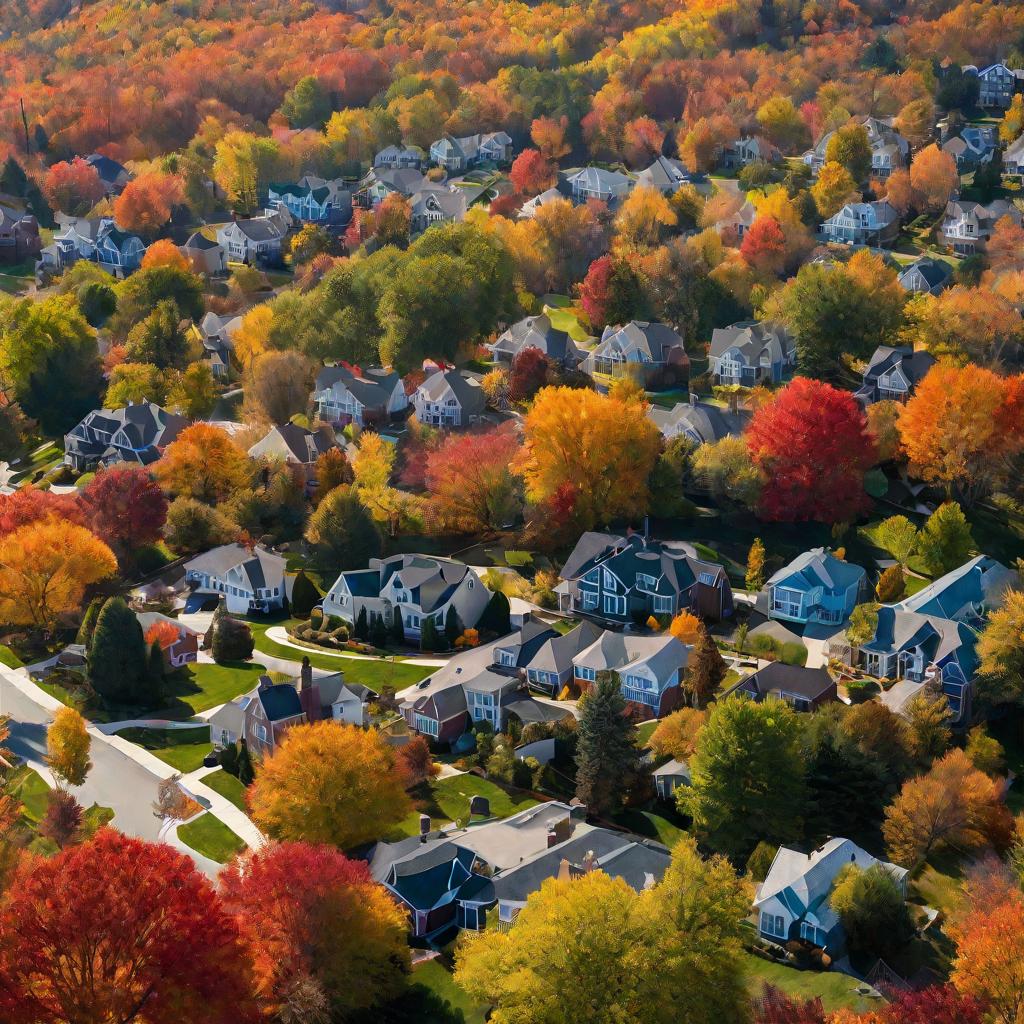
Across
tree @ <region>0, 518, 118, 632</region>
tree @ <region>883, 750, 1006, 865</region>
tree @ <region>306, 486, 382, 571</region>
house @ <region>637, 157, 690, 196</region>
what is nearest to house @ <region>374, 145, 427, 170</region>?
house @ <region>637, 157, 690, 196</region>

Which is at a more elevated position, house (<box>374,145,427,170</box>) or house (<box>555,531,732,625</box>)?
house (<box>555,531,732,625</box>)

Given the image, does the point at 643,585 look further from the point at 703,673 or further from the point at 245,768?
the point at 245,768

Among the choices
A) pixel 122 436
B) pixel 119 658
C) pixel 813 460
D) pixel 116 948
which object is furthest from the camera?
pixel 122 436

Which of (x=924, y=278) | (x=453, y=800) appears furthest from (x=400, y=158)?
(x=453, y=800)

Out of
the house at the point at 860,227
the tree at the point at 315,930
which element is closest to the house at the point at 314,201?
the house at the point at 860,227

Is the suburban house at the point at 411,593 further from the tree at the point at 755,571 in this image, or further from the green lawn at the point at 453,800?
the green lawn at the point at 453,800

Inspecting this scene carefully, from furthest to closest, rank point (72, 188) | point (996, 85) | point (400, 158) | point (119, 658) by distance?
1. point (400, 158)
2. point (72, 188)
3. point (996, 85)
4. point (119, 658)

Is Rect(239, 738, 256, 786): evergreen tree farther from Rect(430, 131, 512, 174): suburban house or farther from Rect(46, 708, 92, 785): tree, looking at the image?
Rect(430, 131, 512, 174): suburban house
